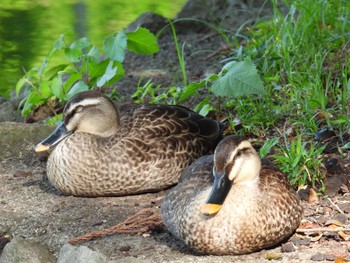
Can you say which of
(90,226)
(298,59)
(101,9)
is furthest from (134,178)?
(101,9)

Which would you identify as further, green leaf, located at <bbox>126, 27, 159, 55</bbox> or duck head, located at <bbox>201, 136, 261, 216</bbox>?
green leaf, located at <bbox>126, 27, 159, 55</bbox>

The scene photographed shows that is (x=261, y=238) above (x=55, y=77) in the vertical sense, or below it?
above

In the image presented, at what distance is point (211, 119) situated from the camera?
742 cm

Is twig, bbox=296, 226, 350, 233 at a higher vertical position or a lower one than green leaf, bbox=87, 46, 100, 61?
higher

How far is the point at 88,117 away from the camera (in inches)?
277

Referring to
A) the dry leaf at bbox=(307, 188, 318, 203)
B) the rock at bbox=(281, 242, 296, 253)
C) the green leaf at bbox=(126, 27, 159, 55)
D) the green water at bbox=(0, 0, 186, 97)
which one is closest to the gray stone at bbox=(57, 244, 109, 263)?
the rock at bbox=(281, 242, 296, 253)

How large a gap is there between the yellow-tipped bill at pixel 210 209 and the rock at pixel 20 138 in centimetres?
269

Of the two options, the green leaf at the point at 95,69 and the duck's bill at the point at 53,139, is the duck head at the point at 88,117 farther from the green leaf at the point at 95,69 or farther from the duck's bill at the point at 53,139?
the green leaf at the point at 95,69

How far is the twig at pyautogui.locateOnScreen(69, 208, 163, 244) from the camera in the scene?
6.02 m

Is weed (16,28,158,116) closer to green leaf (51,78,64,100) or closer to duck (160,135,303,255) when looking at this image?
green leaf (51,78,64,100)

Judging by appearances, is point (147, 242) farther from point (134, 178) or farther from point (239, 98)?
point (239, 98)

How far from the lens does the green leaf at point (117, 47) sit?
7746 mm

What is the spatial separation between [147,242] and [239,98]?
2154mm

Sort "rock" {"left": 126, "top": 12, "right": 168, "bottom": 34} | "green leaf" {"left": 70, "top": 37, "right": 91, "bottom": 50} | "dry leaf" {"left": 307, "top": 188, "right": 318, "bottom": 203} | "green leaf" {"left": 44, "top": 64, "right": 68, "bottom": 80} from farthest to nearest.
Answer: "rock" {"left": 126, "top": 12, "right": 168, "bottom": 34}
"green leaf" {"left": 44, "top": 64, "right": 68, "bottom": 80}
"green leaf" {"left": 70, "top": 37, "right": 91, "bottom": 50}
"dry leaf" {"left": 307, "top": 188, "right": 318, "bottom": 203}
